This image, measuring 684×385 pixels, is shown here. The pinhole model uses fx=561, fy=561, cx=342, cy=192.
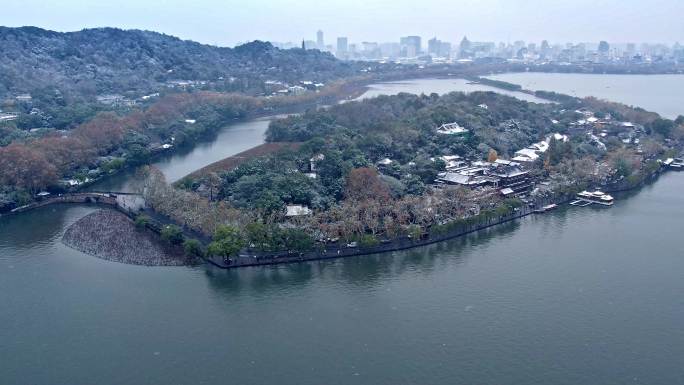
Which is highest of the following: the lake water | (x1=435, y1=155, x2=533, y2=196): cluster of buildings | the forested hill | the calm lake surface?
the forested hill

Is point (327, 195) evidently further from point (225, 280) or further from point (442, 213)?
point (225, 280)

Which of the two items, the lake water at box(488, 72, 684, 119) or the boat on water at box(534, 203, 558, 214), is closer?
the boat on water at box(534, 203, 558, 214)

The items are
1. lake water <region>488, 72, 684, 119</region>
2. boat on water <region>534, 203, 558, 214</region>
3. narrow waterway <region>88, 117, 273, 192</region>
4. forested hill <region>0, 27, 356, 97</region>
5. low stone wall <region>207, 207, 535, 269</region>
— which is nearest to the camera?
low stone wall <region>207, 207, 535, 269</region>

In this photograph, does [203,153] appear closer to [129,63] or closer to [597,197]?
[597,197]

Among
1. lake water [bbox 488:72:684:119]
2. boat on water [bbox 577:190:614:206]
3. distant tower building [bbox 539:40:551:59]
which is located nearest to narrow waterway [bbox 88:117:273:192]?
boat on water [bbox 577:190:614:206]

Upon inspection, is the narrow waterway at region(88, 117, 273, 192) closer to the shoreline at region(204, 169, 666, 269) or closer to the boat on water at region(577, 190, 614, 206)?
the shoreline at region(204, 169, 666, 269)

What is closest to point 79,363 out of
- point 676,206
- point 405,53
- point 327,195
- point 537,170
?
point 327,195
